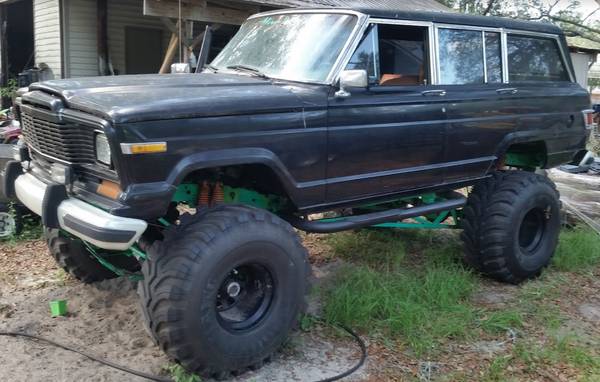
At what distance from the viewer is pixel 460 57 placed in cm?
497

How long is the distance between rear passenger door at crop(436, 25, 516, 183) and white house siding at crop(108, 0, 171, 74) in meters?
9.22

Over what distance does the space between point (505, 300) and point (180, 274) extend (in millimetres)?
3012

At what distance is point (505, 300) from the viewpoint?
16.3 feet

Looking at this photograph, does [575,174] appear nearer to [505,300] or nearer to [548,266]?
[548,266]

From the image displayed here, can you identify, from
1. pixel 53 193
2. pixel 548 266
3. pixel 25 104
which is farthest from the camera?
pixel 548 266

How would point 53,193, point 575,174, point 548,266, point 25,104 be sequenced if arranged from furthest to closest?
point 575,174 → point 548,266 → point 25,104 → point 53,193

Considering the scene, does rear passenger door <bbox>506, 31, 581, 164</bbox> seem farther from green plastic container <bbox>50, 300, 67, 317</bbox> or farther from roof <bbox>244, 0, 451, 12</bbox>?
green plastic container <bbox>50, 300, 67, 317</bbox>

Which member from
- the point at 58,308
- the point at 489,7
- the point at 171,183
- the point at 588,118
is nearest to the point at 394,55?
the point at 171,183

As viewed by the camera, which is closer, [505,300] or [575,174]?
[505,300]

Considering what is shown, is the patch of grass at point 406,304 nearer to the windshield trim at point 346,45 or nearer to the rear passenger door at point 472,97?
the rear passenger door at point 472,97

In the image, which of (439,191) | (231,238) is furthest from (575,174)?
(231,238)

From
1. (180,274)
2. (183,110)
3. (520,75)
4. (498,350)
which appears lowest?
(498,350)

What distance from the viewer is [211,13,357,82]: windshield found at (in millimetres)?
4156

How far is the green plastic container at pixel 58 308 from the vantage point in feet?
13.8
